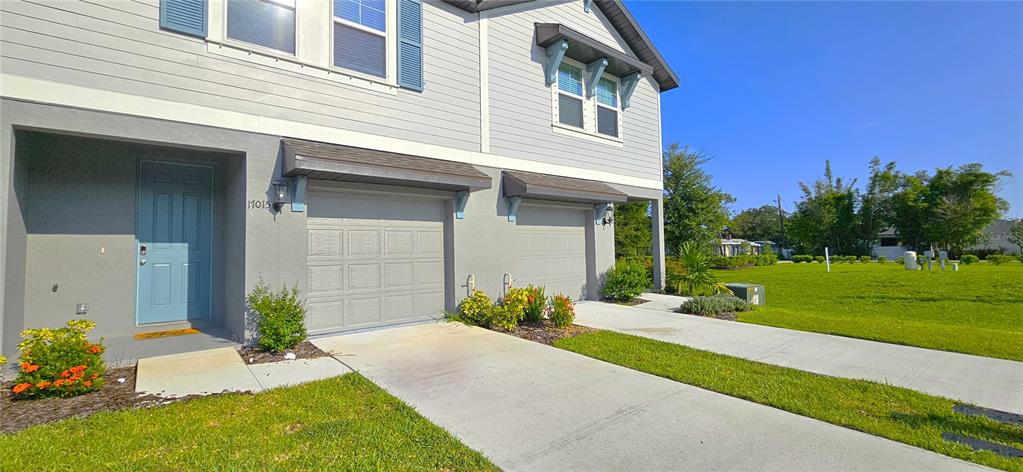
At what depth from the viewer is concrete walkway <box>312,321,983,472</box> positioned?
2895 mm

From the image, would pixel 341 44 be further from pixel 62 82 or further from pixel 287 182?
pixel 62 82

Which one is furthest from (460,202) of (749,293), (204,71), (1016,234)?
(1016,234)

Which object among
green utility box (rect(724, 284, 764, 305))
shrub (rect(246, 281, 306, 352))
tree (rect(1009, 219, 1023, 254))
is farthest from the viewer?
tree (rect(1009, 219, 1023, 254))

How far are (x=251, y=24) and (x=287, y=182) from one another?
2218 millimetres

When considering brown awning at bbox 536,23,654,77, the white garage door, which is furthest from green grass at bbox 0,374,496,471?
brown awning at bbox 536,23,654,77

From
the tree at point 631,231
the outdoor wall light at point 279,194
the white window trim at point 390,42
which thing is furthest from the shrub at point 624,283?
the outdoor wall light at point 279,194

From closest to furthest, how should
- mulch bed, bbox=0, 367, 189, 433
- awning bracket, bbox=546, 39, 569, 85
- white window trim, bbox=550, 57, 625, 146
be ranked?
mulch bed, bbox=0, 367, 189, 433 → awning bracket, bbox=546, 39, 569, 85 → white window trim, bbox=550, 57, 625, 146

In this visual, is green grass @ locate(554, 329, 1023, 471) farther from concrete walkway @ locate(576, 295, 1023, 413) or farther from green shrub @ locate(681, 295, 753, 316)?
green shrub @ locate(681, 295, 753, 316)

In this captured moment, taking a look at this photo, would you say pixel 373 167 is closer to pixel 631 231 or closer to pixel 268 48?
pixel 268 48

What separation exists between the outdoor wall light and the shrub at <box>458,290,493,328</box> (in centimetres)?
340

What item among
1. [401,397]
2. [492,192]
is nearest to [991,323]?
[492,192]

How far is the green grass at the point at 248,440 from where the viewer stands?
2754 millimetres

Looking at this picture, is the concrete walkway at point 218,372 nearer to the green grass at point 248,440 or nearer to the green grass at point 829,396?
the green grass at point 248,440

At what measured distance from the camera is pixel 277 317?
5.46 metres
